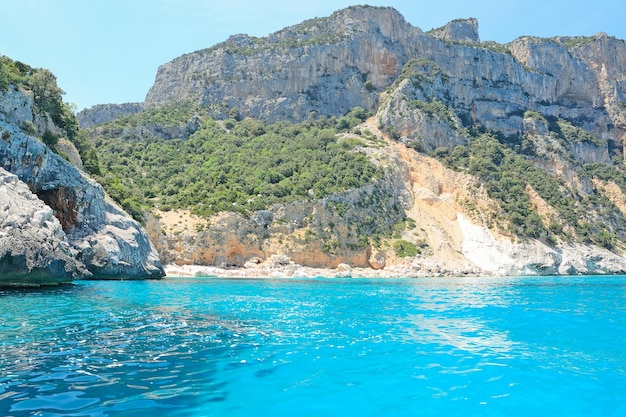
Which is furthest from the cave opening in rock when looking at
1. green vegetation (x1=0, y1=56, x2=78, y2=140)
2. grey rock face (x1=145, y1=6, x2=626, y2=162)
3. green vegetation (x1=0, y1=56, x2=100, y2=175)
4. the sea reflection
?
grey rock face (x1=145, y1=6, x2=626, y2=162)

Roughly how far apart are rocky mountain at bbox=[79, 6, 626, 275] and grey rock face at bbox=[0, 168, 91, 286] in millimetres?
33396

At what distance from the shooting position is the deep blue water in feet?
22.9

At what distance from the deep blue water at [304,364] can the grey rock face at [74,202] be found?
527 inches

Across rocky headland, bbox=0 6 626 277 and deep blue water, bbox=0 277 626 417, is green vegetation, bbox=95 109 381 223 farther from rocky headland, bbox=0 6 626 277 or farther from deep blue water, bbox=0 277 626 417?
deep blue water, bbox=0 277 626 417

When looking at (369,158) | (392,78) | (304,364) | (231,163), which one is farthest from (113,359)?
(392,78)

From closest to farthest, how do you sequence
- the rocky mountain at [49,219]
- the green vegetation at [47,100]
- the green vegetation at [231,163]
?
the rocky mountain at [49,219] → the green vegetation at [47,100] → the green vegetation at [231,163]

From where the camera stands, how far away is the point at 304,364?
375 inches

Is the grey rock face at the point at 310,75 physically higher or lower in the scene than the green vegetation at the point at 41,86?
higher

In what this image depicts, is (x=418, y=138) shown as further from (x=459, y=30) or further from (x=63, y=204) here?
(x=63, y=204)

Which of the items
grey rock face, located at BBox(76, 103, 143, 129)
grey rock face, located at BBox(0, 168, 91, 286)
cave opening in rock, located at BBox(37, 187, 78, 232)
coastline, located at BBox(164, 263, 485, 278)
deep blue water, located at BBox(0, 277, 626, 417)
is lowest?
coastline, located at BBox(164, 263, 485, 278)

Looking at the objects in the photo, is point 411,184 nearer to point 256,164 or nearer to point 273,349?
point 256,164

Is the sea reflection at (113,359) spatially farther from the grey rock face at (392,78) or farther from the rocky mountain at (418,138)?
the grey rock face at (392,78)

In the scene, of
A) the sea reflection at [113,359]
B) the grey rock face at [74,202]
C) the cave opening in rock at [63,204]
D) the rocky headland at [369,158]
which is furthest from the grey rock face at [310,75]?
the sea reflection at [113,359]

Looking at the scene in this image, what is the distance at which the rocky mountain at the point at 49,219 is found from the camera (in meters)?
21.0
